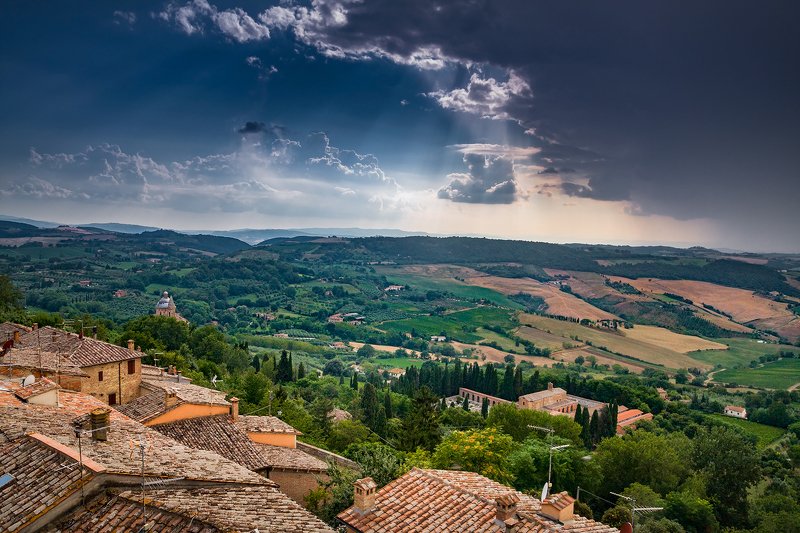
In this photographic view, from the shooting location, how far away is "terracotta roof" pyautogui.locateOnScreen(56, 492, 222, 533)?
673 centimetres

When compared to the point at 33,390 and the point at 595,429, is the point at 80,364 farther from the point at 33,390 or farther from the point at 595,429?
the point at 595,429

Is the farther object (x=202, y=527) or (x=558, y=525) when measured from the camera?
(x=558, y=525)

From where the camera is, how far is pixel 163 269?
185250 mm

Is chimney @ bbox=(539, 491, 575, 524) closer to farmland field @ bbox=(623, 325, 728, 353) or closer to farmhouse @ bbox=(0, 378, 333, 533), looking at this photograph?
farmhouse @ bbox=(0, 378, 333, 533)

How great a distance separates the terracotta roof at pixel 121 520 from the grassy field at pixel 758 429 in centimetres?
8080

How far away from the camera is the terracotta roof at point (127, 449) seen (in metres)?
8.45

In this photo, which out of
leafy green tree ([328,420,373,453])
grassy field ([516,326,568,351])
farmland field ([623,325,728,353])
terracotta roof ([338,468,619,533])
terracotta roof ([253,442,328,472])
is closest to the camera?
terracotta roof ([338,468,619,533])

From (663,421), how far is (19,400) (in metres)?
80.4

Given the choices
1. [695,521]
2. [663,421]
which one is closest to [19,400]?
[695,521]

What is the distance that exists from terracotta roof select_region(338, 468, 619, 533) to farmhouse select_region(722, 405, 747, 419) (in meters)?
88.7

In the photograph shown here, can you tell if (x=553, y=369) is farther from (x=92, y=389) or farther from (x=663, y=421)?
(x=92, y=389)

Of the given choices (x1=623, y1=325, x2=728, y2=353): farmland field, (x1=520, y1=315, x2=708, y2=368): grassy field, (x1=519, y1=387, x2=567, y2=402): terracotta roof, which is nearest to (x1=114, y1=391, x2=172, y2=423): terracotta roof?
(x1=519, y1=387, x2=567, y2=402): terracotta roof

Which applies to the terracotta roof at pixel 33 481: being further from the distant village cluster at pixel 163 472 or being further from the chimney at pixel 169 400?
the chimney at pixel 169 400

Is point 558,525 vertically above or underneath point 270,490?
underneath
